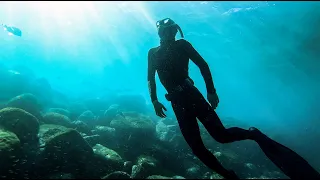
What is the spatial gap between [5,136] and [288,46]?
126ft

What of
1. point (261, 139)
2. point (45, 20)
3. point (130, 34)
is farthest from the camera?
point (45, 20)

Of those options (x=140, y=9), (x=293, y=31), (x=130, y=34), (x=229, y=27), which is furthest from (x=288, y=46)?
(x=130, y=34)

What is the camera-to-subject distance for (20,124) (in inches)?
368

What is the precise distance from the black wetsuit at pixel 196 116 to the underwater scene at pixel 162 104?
0.02 m

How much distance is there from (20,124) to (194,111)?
8.02 meters

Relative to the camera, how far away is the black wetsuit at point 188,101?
3.89m

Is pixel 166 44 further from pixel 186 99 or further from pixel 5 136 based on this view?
pixel 5 136

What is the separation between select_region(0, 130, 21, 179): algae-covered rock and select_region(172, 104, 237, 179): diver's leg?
4.83 meters

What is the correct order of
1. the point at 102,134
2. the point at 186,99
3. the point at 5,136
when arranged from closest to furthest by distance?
the point at 186,99
the point at 5,136
the point at 102,134

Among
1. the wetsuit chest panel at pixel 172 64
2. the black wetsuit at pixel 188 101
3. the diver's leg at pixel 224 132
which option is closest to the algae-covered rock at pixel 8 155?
the black wetsuit at pixel 188 101

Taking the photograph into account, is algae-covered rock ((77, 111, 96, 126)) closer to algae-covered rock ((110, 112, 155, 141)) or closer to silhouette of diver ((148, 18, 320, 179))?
algae-covered rock ((110, 112, 155, 141))

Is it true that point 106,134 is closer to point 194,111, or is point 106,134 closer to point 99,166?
point 99,166

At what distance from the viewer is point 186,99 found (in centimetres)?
423

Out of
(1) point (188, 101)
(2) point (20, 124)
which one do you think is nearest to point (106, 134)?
(2) point (20, 124)
